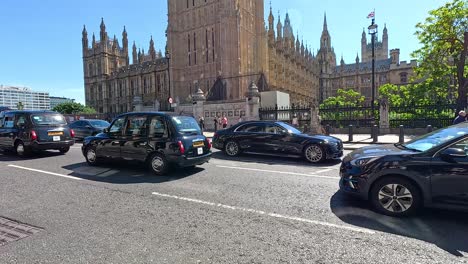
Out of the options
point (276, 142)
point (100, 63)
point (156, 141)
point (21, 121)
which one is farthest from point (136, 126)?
point (100, 63)

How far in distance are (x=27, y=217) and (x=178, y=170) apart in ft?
12.1

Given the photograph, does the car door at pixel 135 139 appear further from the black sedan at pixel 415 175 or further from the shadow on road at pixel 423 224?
the black sedan at pixel 415 175

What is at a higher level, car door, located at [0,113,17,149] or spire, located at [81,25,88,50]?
spire, located at [81,25,88,50]

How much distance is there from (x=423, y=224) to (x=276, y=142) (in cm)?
563

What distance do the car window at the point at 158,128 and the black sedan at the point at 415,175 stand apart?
431 cm

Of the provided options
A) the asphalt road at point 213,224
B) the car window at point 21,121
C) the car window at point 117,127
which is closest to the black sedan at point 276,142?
the asphalt road at point 213,224

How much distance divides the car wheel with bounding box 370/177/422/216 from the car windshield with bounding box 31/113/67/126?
35.6 feet

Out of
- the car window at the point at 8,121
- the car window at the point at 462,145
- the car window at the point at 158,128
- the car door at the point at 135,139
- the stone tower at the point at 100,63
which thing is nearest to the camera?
the car window at the point at 462,145

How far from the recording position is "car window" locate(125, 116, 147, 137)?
6821 millimetres

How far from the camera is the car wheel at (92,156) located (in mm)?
7727

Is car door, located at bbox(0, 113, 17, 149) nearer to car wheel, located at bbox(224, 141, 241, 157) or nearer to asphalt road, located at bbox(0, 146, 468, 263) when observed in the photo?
asphalt road, located at bbox(0, 146, 468, 263)

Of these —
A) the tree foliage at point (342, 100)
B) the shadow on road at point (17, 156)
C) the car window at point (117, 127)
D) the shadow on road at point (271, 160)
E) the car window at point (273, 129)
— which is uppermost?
the tree foliage at point (342, 100)

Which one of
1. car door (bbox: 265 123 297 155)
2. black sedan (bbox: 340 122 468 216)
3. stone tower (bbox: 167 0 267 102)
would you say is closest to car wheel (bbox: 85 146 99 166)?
car door (bbox: 265 123 297 155)

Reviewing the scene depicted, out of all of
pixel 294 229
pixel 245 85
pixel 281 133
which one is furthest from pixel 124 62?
pixel 294 229
